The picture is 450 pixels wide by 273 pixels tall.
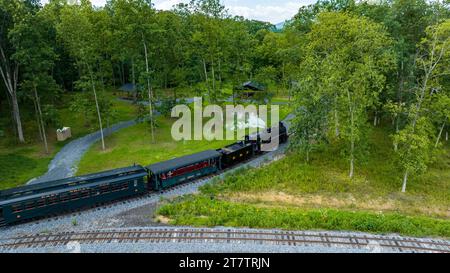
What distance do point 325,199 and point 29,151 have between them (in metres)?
35.0

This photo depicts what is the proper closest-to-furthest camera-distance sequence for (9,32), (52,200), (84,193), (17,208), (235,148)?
1. (17,208)
2. (52,200)
3. (84,193)
4. (9,32)
5. (235,148)

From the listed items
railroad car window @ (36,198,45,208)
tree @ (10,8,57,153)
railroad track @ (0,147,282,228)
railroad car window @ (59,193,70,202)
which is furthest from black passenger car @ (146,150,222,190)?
tree @ (10,8,57,153)

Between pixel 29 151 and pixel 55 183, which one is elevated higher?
pixel 55 183

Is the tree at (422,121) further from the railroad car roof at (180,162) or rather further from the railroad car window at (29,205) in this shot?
the railroad car window at (29,205)

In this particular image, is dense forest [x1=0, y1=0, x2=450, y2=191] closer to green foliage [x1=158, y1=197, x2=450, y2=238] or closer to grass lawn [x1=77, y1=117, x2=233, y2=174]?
grass lawn [x1=77, y1=117, x2=233, y2=174]

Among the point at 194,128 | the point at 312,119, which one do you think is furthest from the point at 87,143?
the point at 312,119

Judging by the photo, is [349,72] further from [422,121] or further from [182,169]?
[182,169]

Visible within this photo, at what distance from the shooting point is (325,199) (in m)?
26.7

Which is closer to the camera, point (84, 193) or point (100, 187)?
point (84, 193)

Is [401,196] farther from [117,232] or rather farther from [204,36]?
[204,36]

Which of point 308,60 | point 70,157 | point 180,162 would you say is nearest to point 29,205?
point 180,162

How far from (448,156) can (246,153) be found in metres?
24.2

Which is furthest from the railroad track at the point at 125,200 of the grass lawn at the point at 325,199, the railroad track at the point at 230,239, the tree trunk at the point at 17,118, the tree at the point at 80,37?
the tree trunk at the point at 17,118

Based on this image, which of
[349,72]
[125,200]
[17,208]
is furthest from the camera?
[349,72]
